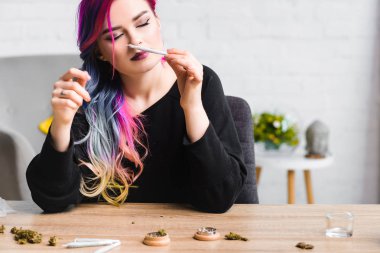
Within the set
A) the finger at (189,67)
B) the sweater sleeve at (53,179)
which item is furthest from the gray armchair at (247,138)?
the sweater sleeve at (53,179)

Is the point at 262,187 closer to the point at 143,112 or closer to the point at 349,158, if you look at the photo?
the point at 349,158

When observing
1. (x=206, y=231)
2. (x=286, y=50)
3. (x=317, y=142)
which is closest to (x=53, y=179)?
(x=206, y=231)

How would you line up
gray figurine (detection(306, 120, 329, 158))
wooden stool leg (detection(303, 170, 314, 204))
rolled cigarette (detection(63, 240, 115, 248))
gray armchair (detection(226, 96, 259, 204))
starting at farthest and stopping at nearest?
wooden stool leg (detection(303, 170, 314, 204)) → gray figurine (detection(306, 120, 329, 158)) → gray armchair (detection(226, 96, 259, 204)) → rolled cigarette (detection(63, 240, 115, 248))

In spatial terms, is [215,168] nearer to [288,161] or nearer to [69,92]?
[69,92]

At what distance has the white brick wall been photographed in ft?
11.1

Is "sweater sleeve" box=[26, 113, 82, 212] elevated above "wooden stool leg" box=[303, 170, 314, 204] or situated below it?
above

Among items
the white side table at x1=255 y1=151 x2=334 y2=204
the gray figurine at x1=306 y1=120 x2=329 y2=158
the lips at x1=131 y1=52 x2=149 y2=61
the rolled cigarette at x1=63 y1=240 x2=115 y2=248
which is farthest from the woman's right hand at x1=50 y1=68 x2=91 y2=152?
the gray figurine at x1=306 y1=120 x2=329 y2=158

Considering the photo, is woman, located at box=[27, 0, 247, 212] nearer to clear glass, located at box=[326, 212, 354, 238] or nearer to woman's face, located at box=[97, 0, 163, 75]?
woman's face, located at box=[97, 0, 163, 75]

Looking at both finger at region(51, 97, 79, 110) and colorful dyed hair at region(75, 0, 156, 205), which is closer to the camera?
finger at region(51, 97, 79, 110)

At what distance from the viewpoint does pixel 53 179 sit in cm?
152

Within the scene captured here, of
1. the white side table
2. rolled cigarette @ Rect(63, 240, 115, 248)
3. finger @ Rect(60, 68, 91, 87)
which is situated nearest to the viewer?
rolled cigarette @ Rect(63, 240, 115, 248)

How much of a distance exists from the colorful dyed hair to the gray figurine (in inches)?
60.5

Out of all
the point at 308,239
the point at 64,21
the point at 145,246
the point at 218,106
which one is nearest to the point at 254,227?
the point at 308,239

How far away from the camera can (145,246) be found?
1194 millimetres
